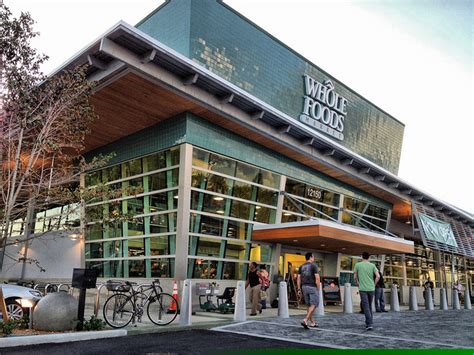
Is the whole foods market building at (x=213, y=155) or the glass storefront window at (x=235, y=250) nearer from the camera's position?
the whole foods market building at (x=213, y=155)

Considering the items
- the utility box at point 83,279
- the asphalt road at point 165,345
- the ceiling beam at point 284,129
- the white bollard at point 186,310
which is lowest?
the asphalt road at point 165,345

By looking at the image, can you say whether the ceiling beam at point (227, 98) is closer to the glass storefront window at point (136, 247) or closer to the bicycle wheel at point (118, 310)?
the glass storefront window at point (136, 247)

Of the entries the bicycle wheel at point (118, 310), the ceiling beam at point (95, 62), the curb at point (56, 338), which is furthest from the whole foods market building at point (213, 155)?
the curb at point (56, 338)

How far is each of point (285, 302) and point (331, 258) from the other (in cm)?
1046

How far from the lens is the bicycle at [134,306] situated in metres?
9.56

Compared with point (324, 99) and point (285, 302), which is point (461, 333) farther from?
point (324, 99)

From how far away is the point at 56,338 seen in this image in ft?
25.3

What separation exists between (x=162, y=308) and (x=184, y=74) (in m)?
8.11

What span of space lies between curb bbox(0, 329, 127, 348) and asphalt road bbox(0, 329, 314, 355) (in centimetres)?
23

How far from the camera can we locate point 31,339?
7.43m

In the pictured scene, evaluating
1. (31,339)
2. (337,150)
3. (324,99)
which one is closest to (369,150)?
(324,99)

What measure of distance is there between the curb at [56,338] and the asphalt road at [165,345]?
0.23 meters

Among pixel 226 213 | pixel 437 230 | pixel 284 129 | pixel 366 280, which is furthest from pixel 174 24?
pixel 437 230

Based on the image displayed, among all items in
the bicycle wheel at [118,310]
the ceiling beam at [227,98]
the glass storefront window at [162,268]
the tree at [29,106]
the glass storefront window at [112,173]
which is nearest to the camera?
the bicycle wheel at [118,310]
